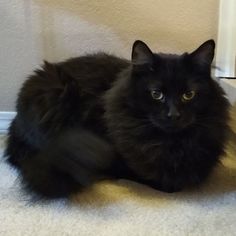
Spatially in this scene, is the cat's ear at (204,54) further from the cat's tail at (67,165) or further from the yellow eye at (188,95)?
the cat's tail at (67,165)

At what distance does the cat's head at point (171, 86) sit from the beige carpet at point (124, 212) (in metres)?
0.24

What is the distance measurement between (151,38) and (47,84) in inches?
21.6

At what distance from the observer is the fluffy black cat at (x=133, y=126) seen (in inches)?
50.8

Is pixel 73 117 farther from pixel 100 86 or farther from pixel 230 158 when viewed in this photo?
pixel 230 158

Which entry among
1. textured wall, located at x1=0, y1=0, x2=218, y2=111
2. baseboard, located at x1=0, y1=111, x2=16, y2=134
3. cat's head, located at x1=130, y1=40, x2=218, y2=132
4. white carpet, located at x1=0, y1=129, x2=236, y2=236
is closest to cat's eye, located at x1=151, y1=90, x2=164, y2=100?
cat's head, located at x1=130, y1=40, x2=218, y2=132

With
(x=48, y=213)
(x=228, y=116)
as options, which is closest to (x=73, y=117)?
(x=48, y=213)

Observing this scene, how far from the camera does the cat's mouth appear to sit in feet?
4.17

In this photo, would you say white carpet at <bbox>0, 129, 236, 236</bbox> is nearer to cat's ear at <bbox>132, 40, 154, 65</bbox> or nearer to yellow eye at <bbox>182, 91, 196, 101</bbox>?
yellow eye at <bbox>182, 91, 196, 101</bbox>

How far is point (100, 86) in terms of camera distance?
5.01 feet

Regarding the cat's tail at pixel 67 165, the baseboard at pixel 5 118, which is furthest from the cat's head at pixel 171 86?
the baseboard at pixel 5 118

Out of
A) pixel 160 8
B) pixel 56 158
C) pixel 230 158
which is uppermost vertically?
pixel 160 8

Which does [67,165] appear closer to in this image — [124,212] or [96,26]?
[124,212]

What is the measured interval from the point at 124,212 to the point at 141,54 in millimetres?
482

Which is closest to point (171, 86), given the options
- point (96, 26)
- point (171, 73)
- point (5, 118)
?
point (171, 73)
